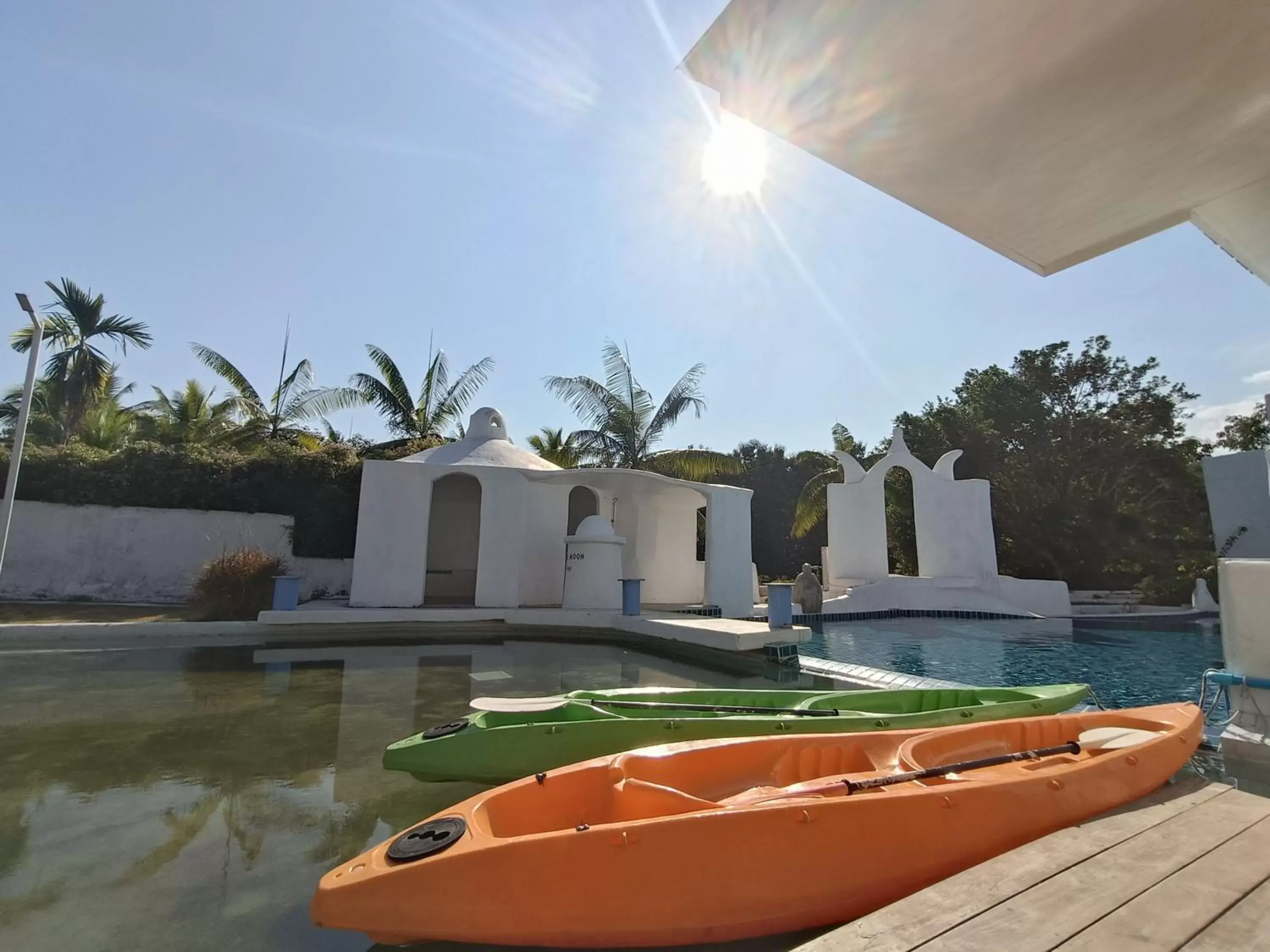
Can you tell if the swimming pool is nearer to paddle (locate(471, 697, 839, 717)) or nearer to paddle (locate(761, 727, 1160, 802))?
paddle (locate(761, 727, 1160, 802))

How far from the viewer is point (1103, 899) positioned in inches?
74.0

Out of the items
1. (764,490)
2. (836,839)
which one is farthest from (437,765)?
(764,490)

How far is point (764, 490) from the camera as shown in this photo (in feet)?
89.0

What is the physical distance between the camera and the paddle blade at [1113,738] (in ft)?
9.93

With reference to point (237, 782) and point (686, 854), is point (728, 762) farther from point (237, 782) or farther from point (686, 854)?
point (237, 782)

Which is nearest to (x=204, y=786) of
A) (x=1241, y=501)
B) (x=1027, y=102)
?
(x=1027, y=102)

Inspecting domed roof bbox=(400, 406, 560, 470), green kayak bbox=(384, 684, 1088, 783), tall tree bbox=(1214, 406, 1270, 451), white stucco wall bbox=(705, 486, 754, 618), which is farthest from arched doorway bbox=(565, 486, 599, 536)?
tall tree bbox=(1214, 406, 1270, 451)

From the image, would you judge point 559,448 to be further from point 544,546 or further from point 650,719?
point 650,719

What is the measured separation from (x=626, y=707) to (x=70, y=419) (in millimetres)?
23176

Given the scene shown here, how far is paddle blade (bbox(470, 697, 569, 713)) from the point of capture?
→ 12.5 feet

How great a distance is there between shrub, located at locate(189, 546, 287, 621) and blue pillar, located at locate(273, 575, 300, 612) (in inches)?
32.4

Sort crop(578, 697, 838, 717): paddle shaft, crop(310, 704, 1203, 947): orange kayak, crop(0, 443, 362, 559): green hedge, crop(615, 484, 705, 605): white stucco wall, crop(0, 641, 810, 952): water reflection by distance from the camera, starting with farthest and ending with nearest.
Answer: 1. crop(615, 484, 705, 605): white stucco wall
2. crop(0, 443, 362, 559): green hedge
3. crop(578, 697, 838, 717): paddle shaft
4. crop(0, 641, 810, 952): water reflection
5. crop(310, 704, 1203, 947): orange kayak

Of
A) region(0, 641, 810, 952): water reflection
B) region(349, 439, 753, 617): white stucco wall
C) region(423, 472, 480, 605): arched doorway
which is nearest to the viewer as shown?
region(0, 641, 810, 952): water reflection

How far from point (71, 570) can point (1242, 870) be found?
Result: 16156 millimetres
